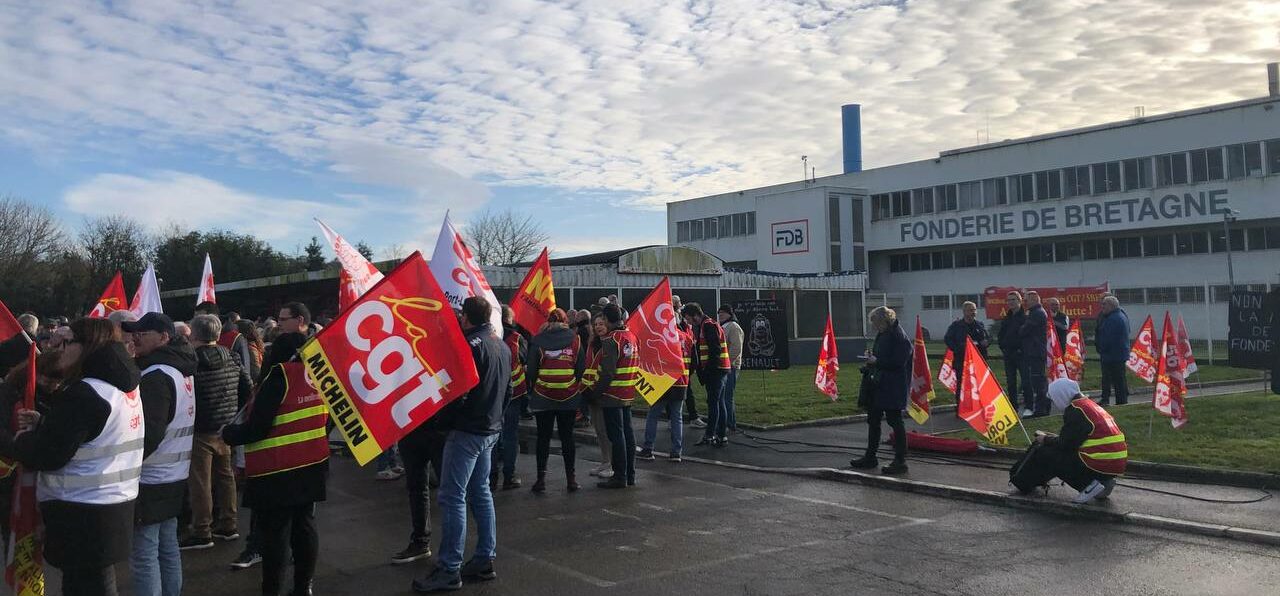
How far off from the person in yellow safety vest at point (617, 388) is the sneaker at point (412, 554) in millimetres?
2798

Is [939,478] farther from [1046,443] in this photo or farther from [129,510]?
[129,510]

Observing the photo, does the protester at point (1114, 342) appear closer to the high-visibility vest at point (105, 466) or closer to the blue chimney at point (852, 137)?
the high-visibility vest at point (105, 466)

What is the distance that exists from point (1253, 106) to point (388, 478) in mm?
44382

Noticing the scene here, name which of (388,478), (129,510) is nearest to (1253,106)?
(388,478)

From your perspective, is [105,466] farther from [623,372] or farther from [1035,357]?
[1035,357]

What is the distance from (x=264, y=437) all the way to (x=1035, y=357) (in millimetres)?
12010

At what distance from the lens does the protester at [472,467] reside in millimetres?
5941

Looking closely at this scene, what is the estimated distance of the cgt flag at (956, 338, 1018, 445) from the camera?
10328 millimetres

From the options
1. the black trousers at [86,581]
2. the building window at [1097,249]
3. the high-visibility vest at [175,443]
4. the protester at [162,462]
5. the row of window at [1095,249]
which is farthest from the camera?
the building window at [1097,249]

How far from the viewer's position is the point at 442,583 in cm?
591

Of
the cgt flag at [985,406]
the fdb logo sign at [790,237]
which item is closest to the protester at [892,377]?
the cgt flag at [985,406]

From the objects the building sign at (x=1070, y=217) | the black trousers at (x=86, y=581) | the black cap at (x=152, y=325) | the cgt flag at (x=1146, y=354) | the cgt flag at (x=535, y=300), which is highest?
the building sign at (x=1070, y=217)

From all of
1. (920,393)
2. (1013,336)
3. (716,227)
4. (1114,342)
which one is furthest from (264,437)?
(716,227)

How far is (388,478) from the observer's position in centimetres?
1014
